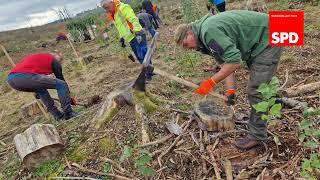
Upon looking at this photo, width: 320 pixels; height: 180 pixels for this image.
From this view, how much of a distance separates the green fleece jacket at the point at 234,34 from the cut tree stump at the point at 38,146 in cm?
243

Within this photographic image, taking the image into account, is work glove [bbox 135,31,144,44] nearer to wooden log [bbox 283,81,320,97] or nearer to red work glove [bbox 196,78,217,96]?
wooden log [bbox 283,81,320,97]

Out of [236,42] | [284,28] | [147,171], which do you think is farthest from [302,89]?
[147,171]

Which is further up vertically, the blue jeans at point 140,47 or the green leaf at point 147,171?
the blue jeans at point 140,47

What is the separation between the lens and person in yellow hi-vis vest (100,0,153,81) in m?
6.96

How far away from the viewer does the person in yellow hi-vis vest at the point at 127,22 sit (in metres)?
6.96

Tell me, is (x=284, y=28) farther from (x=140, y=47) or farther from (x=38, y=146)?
(x=140, y=47)

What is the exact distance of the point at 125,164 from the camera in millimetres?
4258

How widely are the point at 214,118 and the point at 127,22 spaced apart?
359cm

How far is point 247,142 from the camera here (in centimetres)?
397

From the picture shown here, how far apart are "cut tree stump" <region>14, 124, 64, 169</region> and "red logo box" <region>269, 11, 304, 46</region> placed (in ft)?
10.0

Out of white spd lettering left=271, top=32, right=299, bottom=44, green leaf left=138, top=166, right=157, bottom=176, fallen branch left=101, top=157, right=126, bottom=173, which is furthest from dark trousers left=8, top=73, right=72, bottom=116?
white spd lettering left=271, top=32, right=299, bottom=44

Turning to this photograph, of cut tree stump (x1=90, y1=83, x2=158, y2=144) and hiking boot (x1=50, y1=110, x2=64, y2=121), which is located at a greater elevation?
cut tree stump (x1=90, y1=83, x2=158, y2=144)

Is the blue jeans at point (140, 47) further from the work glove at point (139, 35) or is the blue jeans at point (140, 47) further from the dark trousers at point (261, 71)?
the dark trousers at point (261, 71)

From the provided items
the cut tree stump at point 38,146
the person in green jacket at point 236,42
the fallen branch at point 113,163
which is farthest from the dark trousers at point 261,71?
the cut tree stump at point 38,146
